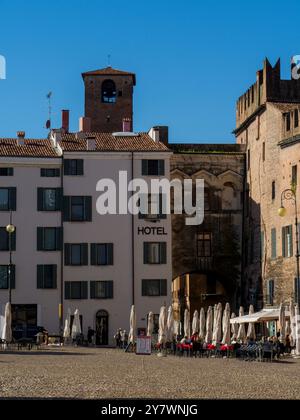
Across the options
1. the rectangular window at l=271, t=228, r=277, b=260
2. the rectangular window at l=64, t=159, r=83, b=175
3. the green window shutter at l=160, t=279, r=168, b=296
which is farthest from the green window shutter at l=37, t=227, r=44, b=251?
the rectangular window at l=271, t=228, r=277, b=260

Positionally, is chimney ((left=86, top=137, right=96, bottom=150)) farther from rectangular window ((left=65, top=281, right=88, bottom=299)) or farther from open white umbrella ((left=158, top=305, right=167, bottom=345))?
open white umbrella ((left=158, top=305, right=167, bottom=345))

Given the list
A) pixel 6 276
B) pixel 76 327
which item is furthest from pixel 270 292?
pixel 6 276

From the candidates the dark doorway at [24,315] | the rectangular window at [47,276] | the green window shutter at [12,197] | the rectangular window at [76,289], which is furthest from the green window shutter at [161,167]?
the dark doorway at [24,315]

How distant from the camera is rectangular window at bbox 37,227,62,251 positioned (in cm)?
6600

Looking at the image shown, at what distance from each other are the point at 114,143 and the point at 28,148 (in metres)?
5.66

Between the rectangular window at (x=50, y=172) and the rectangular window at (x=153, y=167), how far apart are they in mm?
5524

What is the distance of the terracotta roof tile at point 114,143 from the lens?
224ft

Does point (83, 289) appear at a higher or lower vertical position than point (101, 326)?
higher

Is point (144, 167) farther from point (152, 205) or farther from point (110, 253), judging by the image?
point (110, 253)

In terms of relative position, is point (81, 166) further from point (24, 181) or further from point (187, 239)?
point (187, 239)

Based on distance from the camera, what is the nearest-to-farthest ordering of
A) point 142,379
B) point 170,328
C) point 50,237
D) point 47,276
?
point 142,379 < point 170,328 < point 47,276 < point 50,237

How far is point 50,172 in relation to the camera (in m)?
67.1

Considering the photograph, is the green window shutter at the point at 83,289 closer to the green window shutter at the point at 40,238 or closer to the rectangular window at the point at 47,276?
the rectangular window at the point at 47,276
